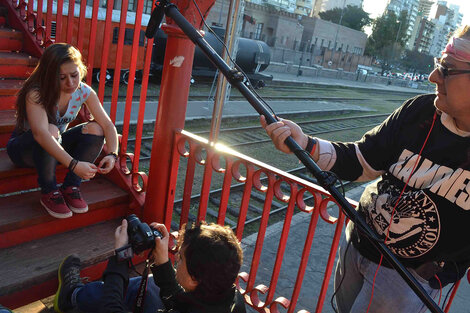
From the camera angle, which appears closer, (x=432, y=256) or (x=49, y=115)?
(x=432, y=256)

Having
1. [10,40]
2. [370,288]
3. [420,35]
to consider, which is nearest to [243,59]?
[10,40]

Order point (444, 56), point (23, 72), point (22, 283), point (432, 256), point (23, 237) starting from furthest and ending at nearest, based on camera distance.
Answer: point (23, 72)
point (23, 237)
point (22, 283)
point (432, 256)
point (444, 56)

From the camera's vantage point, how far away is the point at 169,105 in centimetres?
302

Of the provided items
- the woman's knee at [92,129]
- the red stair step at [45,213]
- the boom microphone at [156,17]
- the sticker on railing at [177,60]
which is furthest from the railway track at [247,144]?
the boom microphone at [156,17]

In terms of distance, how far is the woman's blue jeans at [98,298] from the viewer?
90.9 inches

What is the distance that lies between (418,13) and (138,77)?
155 metres

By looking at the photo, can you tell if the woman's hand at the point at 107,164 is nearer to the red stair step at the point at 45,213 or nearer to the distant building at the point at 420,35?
the red stair step at the point at 45,213

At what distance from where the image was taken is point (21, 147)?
2814 mm

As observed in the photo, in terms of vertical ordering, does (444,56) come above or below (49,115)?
above

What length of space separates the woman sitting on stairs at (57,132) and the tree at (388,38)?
72025mm

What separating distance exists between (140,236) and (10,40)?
3.20 m

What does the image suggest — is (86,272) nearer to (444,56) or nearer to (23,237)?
(23,237)

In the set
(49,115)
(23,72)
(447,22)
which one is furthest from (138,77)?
(447,22)

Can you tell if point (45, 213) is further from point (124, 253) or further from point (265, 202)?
point (265, 202)
